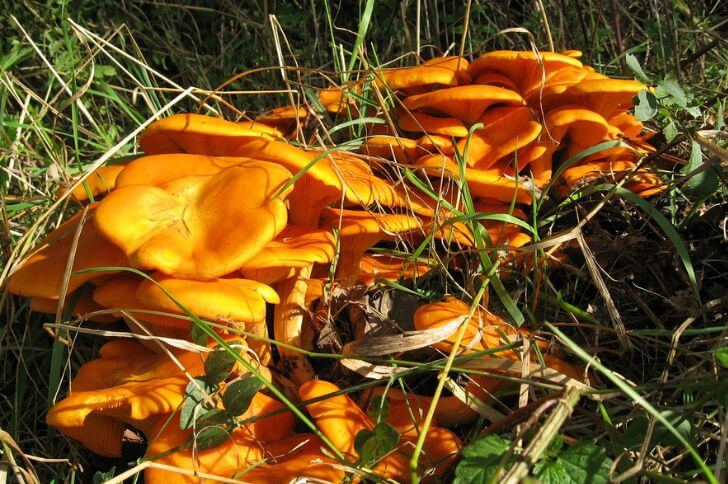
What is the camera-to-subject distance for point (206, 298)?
1772 mm

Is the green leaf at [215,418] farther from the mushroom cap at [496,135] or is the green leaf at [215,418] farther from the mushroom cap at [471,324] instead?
the mushroom cap at [496,135]

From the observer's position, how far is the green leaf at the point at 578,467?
1.53m

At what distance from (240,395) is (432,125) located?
1.37 meters

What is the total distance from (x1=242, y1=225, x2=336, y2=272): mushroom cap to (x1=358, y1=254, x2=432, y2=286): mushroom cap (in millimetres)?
350

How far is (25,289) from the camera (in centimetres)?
216

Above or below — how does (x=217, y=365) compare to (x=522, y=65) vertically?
below

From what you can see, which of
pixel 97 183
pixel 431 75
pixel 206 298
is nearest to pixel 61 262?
pixel 97 183

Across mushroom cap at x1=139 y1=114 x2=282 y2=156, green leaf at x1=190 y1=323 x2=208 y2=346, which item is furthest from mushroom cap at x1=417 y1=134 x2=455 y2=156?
green leaf at x1=190 y1=323 x2=208 y2=346

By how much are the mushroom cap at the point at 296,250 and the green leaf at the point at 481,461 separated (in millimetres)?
744

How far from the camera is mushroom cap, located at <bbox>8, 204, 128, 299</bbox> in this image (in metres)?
2.08

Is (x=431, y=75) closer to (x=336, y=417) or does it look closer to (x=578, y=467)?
(x=336, y=417)

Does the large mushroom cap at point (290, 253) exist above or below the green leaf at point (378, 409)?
above

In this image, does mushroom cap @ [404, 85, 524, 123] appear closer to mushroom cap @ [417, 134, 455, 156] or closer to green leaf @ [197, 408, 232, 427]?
mushroom cap @ [417, 134, 455, 156]

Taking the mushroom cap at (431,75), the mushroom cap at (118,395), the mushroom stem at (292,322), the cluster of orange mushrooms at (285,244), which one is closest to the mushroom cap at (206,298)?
the cluster of orange mushrooms at (285,244)
